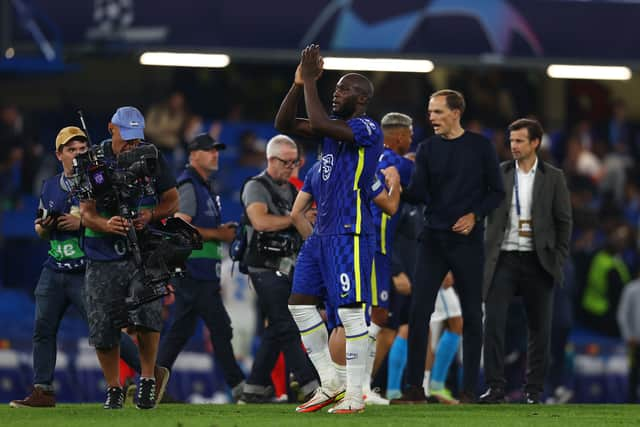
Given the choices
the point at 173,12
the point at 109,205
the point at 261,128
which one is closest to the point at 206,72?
the point at 261,128

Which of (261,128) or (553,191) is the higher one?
(261,128)

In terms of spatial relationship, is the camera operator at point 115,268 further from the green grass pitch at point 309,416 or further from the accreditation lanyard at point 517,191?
the accreditation lanyard at point 517,191

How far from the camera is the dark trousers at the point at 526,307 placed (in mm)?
13484

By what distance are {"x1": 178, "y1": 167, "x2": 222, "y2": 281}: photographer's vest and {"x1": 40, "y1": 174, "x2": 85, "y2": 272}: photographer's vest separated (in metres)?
2.24

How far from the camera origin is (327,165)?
11156mm

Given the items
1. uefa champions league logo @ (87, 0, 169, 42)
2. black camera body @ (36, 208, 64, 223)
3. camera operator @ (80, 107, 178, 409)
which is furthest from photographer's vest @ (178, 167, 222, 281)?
uefa champions league logo @ (87, 0, 169, 42)

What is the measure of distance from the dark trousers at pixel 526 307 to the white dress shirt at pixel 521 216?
0.06m

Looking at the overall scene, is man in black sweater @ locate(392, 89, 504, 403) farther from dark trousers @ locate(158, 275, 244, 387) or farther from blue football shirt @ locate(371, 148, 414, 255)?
dark trousers @ locate(158, 275, 244, 387)

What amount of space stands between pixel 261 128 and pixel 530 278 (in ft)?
34.6

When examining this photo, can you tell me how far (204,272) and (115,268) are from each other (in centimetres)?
301

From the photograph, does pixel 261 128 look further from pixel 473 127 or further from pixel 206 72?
pixel 473 127

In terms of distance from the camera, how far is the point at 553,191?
1363cm

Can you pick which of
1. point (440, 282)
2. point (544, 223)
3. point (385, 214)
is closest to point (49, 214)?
point (385, 214)

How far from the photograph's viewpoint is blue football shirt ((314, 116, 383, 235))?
11.0m
